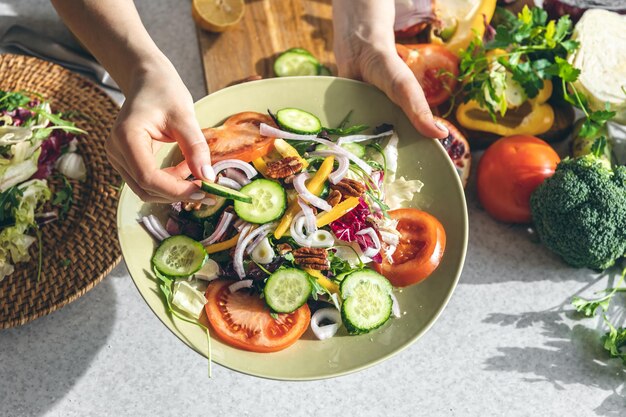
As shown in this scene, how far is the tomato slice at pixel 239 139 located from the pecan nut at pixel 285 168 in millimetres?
72

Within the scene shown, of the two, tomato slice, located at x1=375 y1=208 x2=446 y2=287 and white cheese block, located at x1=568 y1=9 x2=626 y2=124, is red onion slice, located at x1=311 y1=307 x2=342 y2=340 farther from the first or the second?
white cheese block, located at x1=568 y1=9 x2=626 y2=124

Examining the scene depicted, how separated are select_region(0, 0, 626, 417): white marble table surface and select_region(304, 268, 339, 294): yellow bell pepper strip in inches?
21.2

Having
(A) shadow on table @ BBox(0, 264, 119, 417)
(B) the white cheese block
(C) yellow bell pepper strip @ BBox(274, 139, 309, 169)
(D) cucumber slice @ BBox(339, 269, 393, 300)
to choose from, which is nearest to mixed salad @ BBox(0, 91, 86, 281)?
(A) shadow on table @ BBox(0, 264, 119, 417)

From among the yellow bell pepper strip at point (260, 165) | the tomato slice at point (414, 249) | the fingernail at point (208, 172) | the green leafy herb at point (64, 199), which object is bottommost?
the tomato slice at point (414, 249)

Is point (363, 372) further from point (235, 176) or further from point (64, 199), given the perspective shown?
point (64, 199)

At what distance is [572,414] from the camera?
215 cm

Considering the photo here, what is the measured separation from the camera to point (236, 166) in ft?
5.83

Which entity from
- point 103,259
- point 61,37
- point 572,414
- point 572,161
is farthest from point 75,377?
point 572,161

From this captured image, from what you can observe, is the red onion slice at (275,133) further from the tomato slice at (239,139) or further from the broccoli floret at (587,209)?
the broccoli floret at (587,209)

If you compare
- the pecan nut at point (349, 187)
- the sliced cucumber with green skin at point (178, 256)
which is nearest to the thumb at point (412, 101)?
the pecan nut at point (349, 187)

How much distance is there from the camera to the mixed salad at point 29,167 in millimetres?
2061

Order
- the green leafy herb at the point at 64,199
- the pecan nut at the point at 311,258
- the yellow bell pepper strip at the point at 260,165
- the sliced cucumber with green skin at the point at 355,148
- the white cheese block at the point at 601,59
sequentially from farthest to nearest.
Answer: the white cheese block at the point at 601,59 < the green leafy herb at the point at 64,199 < the sliced cucumber with green skin at the point at 355,148 < the yellow bell pepper strip at the point at 260,165 < the pecan nut at the point at 311,258

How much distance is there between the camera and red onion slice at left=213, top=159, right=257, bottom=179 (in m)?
1.76

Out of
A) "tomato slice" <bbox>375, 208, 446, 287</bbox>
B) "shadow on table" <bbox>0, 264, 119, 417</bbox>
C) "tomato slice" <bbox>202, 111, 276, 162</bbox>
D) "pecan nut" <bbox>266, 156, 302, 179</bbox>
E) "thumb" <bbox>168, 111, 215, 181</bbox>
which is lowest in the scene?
"shadow on table" <bbox>0, 264, 119, 417</bbox>
